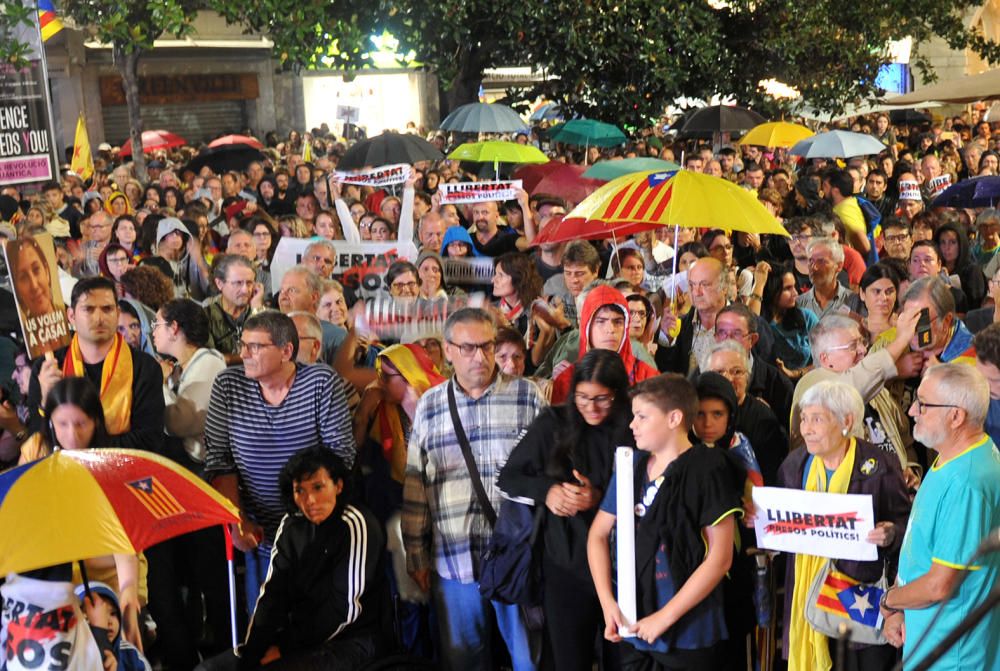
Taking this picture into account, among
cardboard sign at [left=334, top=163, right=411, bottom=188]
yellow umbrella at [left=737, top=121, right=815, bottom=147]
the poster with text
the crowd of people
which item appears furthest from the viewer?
yellow umbrella at [left=737, top=121, right=815, bottom=147]

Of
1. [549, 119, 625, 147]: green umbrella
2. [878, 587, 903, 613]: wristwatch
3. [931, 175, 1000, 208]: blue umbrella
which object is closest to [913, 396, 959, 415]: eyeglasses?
[878, 587, 903, 613]: wristwatch

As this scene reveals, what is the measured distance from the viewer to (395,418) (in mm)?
6047

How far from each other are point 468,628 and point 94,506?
2.03m

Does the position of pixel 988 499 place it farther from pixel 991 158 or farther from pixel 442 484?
pixel 991 158

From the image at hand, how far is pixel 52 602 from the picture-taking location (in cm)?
419

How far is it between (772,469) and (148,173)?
15908 mm

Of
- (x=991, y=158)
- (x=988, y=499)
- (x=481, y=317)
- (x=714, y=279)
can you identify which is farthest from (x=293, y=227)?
(x=991, y=158)

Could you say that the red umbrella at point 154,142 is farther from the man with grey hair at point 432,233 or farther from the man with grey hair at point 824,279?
the man with grey hair at point 824,279

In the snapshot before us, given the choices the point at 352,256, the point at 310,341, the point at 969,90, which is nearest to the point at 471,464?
the point at 310,341

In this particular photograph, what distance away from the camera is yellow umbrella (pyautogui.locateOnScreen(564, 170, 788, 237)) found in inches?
268

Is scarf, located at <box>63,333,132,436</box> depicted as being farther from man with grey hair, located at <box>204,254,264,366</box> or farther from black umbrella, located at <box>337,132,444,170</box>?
black umbrella, located at <box>337,132,444,170</box>

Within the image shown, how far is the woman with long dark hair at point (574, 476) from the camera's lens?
193 inches

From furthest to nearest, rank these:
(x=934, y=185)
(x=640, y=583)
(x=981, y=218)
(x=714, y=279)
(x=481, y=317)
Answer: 1. (x=934, y=185)
2. (x=981, y=218)
3. (x=714, y=279)
4. (x=481, y=317)
5. (x=640, y=583)

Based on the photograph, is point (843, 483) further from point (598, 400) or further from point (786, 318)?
point (786, 318)
